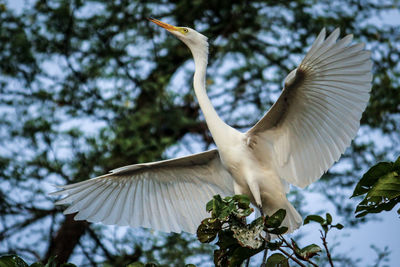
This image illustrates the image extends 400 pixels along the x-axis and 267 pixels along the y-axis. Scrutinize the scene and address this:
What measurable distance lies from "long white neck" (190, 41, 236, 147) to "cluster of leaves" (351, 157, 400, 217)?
1501mm

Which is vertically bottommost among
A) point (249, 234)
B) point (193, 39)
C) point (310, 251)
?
point (310, 251)

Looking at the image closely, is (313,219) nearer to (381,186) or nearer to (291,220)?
(381,186)

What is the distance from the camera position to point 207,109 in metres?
3.26

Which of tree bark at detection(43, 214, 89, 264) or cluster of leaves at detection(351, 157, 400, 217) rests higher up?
tree bark at detection(43, 214, 89, 264)

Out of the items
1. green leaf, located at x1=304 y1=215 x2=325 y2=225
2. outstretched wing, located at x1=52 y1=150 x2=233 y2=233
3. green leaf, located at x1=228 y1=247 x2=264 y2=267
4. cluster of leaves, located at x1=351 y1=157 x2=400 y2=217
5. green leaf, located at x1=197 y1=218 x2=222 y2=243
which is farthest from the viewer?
outstretched wing, located at x1=52 y1=150 x2=233 y2=233

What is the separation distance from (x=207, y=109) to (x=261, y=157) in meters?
0.48

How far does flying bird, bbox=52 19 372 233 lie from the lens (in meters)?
2.77

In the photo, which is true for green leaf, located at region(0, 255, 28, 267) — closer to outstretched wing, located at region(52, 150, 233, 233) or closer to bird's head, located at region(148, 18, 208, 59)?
outstretched wing, located at region(52, 150, 233, 233)

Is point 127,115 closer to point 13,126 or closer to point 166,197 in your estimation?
point 13,126

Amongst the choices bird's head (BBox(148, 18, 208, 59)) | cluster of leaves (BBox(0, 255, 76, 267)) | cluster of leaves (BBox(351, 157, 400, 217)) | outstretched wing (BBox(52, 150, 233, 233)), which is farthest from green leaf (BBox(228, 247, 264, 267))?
bird's head (BBox(148, 18, 208, 59))

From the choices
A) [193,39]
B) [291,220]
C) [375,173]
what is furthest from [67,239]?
[375,173]

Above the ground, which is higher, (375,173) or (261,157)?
(261,157)

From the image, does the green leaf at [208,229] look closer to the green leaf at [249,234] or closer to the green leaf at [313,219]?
the green leaf at [249,234]

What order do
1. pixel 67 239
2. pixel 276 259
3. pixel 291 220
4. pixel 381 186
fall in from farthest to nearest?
pixel 67 239 → pixel 291 220 → pixel 276 259 → pixel 381 186
